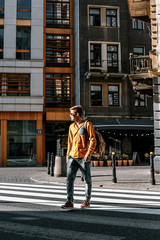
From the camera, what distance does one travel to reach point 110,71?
2816 centimetres

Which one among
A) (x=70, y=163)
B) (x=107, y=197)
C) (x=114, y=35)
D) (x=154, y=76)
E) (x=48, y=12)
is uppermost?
(x=48, y=12)

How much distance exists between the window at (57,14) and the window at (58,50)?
1113mm

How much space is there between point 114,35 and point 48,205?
2414cm

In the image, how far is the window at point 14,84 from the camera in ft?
87.7

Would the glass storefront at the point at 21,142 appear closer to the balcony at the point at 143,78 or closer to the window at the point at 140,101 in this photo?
the window at the point at 140,101

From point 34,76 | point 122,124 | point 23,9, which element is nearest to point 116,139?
point 122,124

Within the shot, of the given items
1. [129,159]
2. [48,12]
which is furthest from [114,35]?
[129,159]

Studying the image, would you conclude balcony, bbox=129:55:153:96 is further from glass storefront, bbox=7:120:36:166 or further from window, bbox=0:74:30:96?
window, bbox=0:74:30:96

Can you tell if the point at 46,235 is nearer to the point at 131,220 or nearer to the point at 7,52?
the point at 131,220

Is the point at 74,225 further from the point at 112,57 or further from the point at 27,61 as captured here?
the point at 112,57

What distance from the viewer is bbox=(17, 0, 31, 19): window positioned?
27.8m

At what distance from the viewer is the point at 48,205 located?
21.9ft

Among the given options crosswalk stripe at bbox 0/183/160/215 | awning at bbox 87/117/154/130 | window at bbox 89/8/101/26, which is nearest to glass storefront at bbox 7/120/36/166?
awning at bbox 87/117/154/130

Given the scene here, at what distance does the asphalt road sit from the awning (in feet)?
60.8
